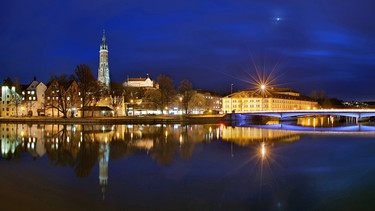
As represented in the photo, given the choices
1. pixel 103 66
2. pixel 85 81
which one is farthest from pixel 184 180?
pixel 103 66

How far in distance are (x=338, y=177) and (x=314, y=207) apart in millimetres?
6311

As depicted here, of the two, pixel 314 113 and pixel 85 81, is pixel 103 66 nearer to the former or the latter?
pixel 85 81

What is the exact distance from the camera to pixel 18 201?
13.1 metres

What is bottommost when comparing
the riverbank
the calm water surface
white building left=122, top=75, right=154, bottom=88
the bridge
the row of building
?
the calm water surface

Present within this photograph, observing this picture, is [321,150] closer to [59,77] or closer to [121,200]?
[121,200]

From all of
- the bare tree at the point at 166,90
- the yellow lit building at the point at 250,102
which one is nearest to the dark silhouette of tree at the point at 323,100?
the yellow lit building at the point at 250,102

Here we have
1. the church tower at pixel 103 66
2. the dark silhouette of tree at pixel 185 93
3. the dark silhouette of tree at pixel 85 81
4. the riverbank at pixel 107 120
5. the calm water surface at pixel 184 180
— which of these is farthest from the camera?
the church tower at pixel 103 66

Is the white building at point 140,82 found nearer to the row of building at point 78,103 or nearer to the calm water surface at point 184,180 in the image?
the row of building at point 78,103

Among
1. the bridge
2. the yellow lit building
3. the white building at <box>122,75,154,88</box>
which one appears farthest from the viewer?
the white building at <box>122,75,154,88</box>

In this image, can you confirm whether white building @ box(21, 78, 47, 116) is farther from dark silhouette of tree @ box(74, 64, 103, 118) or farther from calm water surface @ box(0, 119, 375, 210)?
calm water surface @ box(0, 119, 375, 210)

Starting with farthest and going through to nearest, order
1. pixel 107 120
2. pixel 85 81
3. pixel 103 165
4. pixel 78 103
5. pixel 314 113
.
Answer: pixel 78 103, pixel 314 113, pixel 85 81, pixel 107 120, pixel 103 165

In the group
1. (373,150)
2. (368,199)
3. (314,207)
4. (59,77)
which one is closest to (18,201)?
(314,207)

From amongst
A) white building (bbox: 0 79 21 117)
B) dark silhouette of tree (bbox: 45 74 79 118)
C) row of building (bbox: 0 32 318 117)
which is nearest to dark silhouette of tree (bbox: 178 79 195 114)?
row of building (bbox: 0 32 318 117)

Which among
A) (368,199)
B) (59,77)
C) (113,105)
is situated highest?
(59,77)
